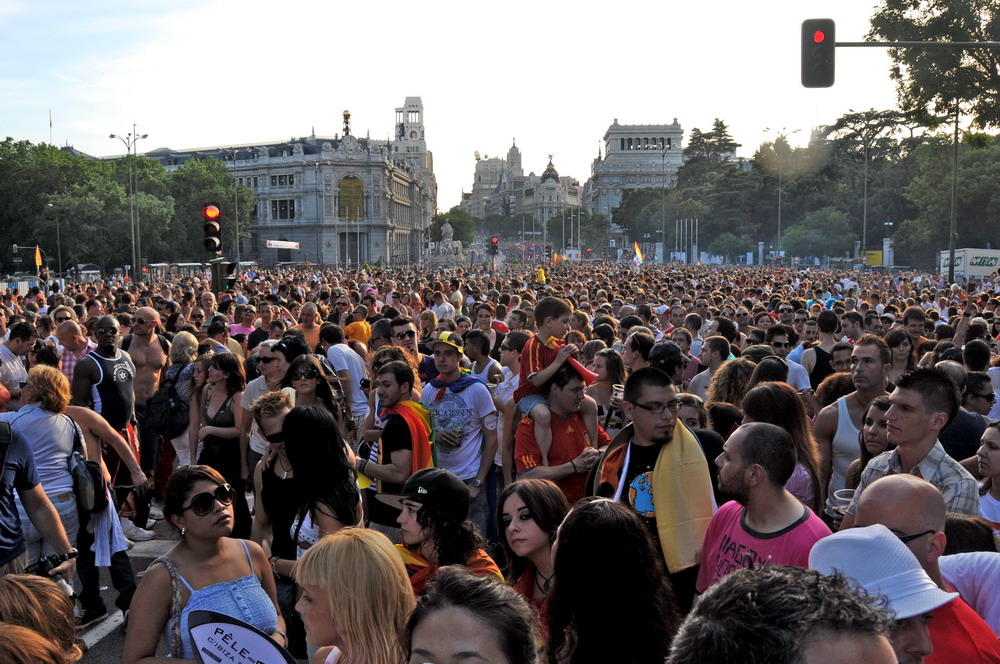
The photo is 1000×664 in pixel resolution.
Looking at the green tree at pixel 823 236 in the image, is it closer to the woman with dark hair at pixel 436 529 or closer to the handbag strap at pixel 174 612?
the woman with dark hair at pixel 436 529

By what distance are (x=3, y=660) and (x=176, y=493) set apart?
1.45 m

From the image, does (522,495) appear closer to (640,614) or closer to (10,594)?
(640,614)

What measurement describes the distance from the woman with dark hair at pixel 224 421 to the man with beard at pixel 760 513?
4.23 meters

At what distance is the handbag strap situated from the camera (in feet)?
11.4

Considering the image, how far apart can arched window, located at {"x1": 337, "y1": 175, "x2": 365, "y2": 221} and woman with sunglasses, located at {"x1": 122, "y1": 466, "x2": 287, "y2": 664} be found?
3984 inches

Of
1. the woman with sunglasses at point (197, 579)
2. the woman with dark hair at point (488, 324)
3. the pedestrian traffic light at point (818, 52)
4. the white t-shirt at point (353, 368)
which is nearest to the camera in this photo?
the woman with sunglasses at point (197, 579)

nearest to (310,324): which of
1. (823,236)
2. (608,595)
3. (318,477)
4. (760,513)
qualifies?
(318,477)

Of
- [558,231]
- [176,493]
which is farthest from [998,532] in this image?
[558,231]

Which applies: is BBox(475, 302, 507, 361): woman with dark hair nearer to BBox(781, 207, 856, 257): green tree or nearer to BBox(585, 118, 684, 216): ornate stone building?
BBox(781, 207, 856, 257): green tree

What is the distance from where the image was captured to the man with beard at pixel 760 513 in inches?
137

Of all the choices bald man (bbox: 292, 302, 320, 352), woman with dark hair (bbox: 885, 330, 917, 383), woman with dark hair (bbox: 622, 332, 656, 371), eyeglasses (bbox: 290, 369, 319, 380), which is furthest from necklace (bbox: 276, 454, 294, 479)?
bald man (bbox: 292, 302, 320, 352)

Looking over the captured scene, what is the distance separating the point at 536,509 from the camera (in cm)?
371

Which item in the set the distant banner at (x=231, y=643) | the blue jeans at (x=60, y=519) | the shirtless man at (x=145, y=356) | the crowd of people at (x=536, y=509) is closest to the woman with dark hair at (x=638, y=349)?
→ the crowd of people at (x=536, y=509)

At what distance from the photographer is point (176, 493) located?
12.3ft
